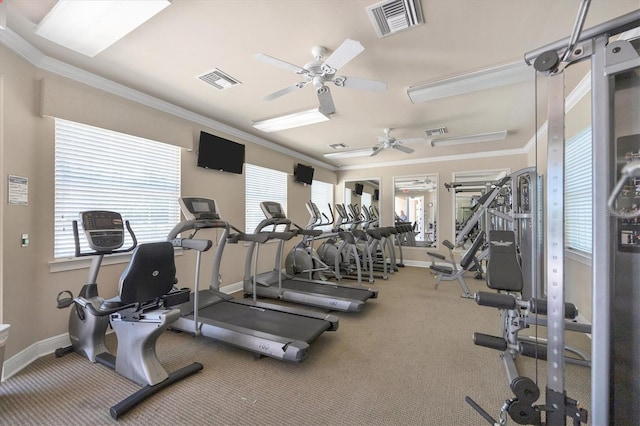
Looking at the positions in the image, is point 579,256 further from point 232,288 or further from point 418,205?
point 232,288

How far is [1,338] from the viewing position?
179 cm

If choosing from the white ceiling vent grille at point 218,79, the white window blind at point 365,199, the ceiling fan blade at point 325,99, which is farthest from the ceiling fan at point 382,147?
the white ceiling vent grille at point 218,79

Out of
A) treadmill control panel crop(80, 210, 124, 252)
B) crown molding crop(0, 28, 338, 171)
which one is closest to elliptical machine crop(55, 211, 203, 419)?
treadmill control panel crop(80, 210, 124, 252)

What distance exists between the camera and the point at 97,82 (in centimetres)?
289

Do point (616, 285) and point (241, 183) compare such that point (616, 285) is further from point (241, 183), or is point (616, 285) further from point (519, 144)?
point (519, 144)

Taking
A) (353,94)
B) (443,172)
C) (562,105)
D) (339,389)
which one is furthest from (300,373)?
(443,172)

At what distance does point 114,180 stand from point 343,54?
2915 millimetres

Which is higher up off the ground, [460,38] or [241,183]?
[460,38]

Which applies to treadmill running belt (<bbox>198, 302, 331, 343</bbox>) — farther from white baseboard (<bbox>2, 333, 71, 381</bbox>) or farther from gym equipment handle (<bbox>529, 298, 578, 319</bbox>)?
gym equipment handle (<bbox>529, 298, 578, 319</bbox>)

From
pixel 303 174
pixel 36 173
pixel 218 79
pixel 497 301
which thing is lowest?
pixel 497 301

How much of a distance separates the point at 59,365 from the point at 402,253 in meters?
6.45

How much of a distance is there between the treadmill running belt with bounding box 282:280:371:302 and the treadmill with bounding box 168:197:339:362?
2.65 ft

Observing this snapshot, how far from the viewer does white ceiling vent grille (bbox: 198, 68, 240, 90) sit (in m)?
2.82

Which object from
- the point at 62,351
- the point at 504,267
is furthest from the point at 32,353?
the point at 504,267
